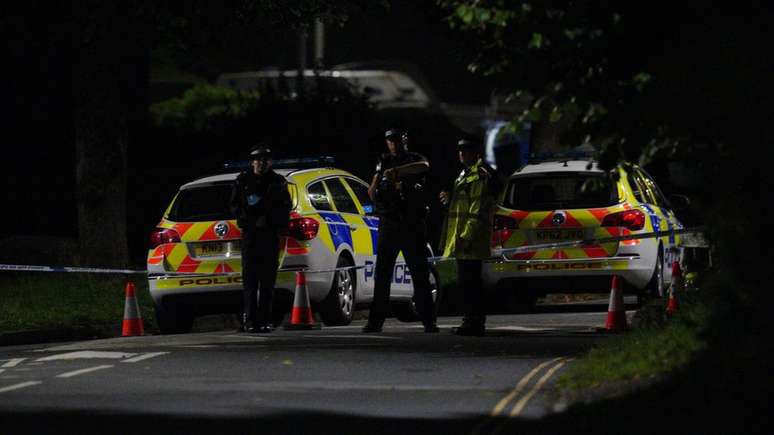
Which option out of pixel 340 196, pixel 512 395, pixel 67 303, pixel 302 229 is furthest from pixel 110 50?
pixel 512 395

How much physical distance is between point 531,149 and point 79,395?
56.8 feet

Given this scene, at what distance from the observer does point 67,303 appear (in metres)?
20.3

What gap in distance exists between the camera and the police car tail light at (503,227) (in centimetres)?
1955

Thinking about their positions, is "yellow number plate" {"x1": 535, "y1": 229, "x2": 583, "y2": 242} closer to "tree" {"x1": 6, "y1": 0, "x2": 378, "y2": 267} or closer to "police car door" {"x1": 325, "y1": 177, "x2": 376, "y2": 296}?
"police car door" {"x1": 325, "y1": 177, "x2": 376, "y2": 296}

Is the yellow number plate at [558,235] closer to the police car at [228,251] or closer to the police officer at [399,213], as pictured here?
the police car at [228,251]

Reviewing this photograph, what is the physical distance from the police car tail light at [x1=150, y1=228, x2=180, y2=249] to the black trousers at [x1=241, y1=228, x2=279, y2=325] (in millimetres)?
944

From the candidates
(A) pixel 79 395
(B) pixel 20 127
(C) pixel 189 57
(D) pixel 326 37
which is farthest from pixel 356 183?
(D) pixel 326 37

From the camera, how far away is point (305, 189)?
18.3 metres

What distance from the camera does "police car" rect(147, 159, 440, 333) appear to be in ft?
58.9

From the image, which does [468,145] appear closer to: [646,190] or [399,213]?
[399,213]

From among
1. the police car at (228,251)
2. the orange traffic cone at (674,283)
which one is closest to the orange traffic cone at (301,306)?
the police car at (228,251)

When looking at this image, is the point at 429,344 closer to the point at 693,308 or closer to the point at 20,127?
the point at 693,308

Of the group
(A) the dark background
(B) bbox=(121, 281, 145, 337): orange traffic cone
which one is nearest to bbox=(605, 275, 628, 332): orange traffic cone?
(B) bbox=(121, 281, 145, 337): orange traffic cone

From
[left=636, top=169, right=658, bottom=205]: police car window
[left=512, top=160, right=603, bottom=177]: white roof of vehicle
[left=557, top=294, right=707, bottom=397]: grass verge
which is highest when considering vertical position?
[left=512, top=160, right=603, bottom=177]: white roof of vehicle
